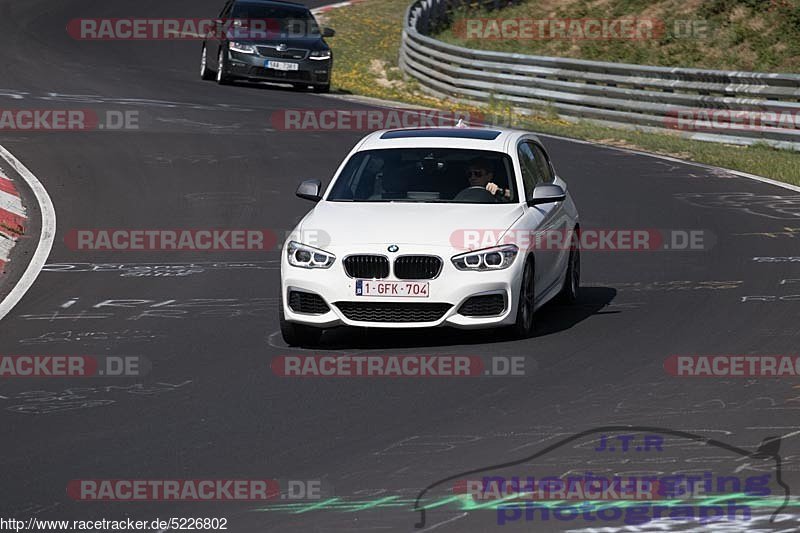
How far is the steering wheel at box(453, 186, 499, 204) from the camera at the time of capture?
12188 millimetres

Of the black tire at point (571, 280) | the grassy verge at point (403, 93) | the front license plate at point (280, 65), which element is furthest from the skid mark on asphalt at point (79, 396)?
the front license plate at point (280, 65)

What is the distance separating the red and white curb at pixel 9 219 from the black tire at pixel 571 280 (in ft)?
17.2

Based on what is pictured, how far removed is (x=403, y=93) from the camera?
115 ft

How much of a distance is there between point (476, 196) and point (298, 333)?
6.00 ft

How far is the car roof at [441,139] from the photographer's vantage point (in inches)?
498

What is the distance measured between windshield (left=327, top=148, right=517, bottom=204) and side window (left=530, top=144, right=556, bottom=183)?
0.89 m

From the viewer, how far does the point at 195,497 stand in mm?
7441

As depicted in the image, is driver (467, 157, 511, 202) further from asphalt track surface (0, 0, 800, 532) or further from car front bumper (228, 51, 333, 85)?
car front bumper (228, 51, 333, 85)
